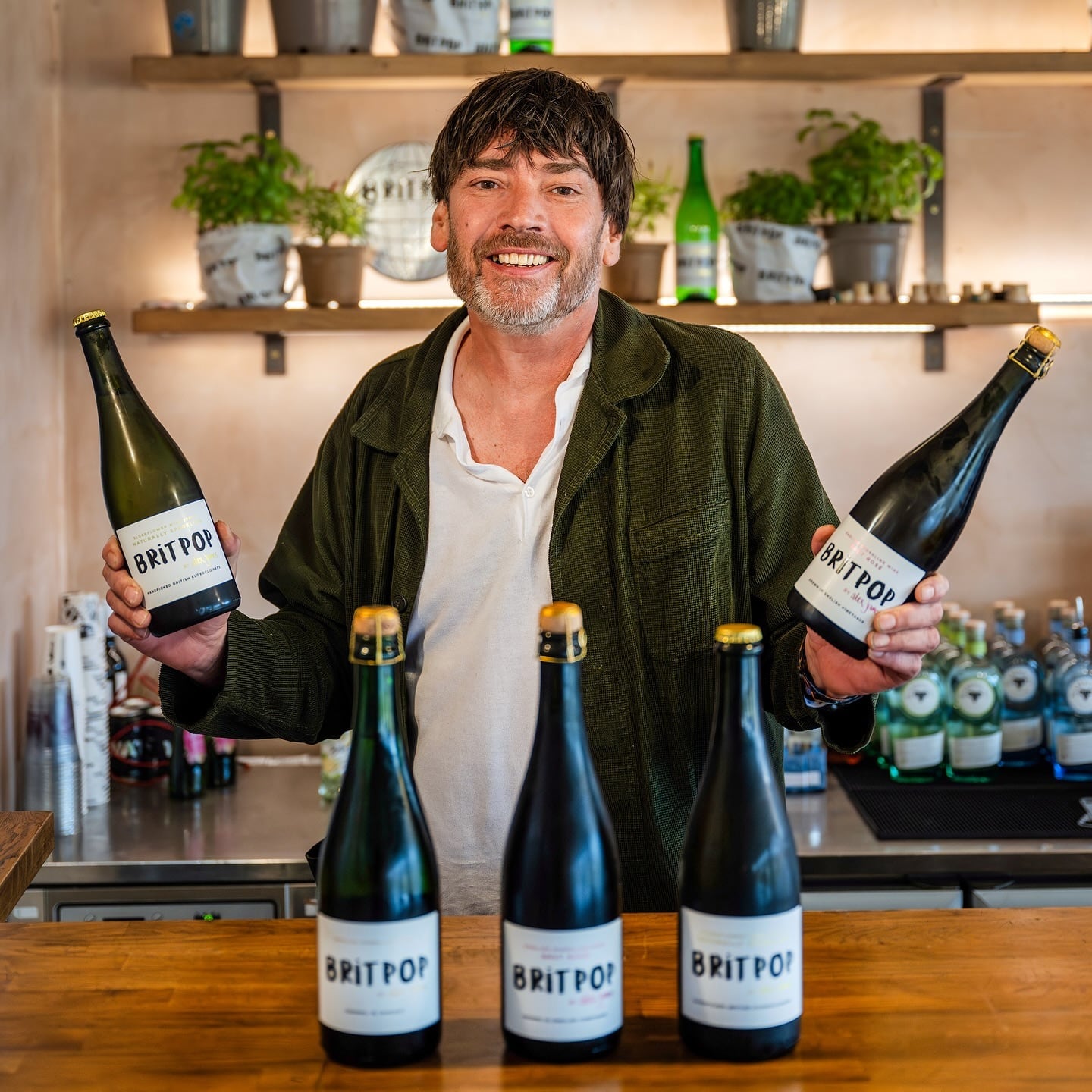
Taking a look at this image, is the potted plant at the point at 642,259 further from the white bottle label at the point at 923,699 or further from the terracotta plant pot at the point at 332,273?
the white bottle label at the point at 923,699

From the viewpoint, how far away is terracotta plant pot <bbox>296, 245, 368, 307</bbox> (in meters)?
2.20

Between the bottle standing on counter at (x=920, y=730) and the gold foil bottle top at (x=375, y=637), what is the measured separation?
1624mm

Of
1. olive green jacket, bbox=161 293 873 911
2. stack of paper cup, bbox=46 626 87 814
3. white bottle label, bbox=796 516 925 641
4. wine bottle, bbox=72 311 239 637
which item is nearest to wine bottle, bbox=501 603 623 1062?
white bottle label, bbox=796 516 925 641

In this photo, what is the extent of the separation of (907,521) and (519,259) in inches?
21.2

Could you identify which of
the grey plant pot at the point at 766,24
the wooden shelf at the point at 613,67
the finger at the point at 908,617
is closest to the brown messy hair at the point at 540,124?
the finger at the point at 908,617

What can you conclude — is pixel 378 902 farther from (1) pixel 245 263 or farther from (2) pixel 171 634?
(1) pixel 245 263

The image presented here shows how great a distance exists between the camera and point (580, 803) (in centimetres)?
74

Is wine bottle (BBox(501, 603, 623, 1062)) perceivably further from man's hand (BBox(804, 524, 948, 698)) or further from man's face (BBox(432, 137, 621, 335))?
man's face (BBox(432, 137, 621, 335))

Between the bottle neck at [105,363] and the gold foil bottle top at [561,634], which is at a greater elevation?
the bottle neck at [105,363]

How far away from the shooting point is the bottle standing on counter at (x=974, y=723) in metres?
2.19

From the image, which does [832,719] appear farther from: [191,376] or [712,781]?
[191,376]

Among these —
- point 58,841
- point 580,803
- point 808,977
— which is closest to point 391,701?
point 580,803

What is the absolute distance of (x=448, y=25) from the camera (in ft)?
7.06

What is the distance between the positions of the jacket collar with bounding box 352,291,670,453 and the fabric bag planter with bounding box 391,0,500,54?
32.2 inches
